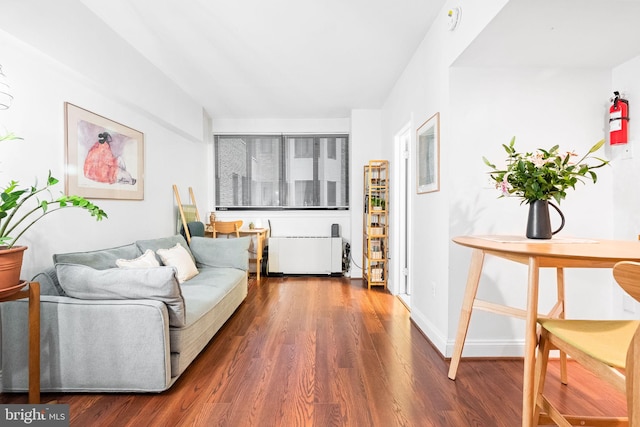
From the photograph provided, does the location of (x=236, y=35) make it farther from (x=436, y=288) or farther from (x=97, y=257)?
(x=436, y=288)

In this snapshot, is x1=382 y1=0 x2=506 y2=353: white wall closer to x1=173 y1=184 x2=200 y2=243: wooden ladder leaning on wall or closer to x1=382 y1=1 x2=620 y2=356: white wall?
x1=382 y1=1 x2=620 y2=356: white wall

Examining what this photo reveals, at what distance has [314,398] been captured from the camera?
71.2 inches

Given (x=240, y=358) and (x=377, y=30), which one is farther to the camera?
(x=377, y=30)

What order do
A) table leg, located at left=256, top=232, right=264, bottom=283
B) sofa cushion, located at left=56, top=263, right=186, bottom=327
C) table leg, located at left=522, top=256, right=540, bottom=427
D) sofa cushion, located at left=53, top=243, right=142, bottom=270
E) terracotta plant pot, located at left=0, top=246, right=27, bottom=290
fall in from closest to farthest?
table leg, located at left=522, top=256, right=540, bottom=427
terracotta plant pot, located at left=0, top=246, right=27, bottom=290
sofa cushion, located at left=56, top=263, right=186, bottom=327
sofa cushion, located at left=53, top=243, right=142, bottom=270
table leg, located at left=256, top=232, right=264, bottom=283

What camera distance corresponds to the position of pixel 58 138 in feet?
7.33

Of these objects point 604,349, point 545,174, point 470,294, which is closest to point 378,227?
point 470,294

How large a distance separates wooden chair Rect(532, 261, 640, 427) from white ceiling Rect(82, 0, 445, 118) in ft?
7.23

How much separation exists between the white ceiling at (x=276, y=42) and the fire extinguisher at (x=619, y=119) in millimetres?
1356

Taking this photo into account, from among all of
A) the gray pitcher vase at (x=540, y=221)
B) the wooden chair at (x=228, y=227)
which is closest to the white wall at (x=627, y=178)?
the gray pitcher vase at (x=540, y=221)

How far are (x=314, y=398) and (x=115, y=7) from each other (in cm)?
297

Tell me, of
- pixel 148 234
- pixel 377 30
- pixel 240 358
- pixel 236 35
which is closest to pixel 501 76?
pixel 377 30

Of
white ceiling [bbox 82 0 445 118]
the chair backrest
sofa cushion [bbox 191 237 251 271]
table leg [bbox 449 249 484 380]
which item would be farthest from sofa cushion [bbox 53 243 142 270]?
the chair backrest

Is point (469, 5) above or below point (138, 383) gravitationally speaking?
above

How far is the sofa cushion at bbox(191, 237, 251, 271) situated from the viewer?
3598 mm
